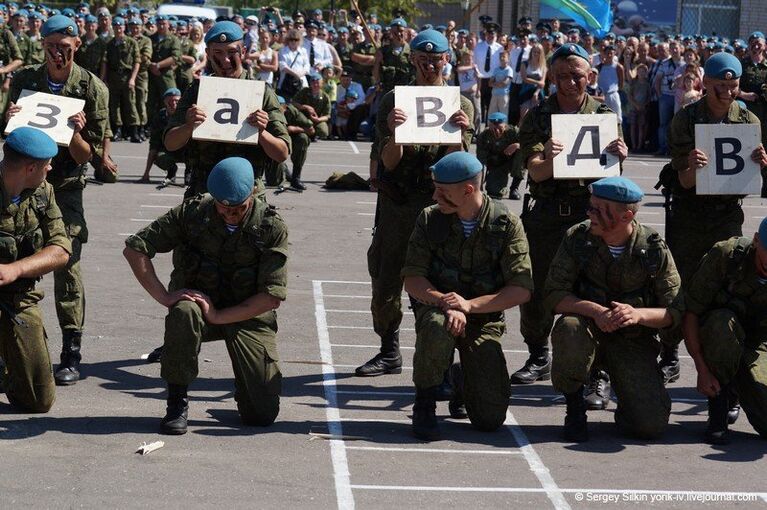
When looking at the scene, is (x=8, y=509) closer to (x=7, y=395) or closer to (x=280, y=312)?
(x=7, y=395)

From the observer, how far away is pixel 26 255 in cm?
787

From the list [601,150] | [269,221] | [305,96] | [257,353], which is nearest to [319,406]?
[257,353]

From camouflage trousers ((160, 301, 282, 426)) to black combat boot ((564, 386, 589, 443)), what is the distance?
1722 mm

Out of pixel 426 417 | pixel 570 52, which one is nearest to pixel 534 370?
pixel 426 417

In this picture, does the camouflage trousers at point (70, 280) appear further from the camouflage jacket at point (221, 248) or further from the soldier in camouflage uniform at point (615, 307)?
the soldier in camouflage uniform at point (615, 307)

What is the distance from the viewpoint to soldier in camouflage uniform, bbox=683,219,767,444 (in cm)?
780

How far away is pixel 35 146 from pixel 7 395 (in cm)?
153

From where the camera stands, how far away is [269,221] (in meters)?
7.90

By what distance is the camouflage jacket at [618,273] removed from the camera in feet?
25.8

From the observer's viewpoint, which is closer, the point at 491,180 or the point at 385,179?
the point at 385,179

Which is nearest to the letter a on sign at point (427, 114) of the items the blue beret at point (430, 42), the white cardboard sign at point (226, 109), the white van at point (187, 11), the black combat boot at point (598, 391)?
the blue beret at point (430, 42)

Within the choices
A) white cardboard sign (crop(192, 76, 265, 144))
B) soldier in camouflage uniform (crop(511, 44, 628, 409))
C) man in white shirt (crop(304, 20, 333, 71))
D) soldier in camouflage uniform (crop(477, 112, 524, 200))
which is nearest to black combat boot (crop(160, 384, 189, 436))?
white cardboard sign (crop(192, 76, 265, 144))

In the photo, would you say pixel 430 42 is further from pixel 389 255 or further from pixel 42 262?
pixel 42 262

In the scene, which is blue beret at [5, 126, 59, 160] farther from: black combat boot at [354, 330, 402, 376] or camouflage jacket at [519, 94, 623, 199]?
camouflage jacket at [519, 94, 623, 199]
